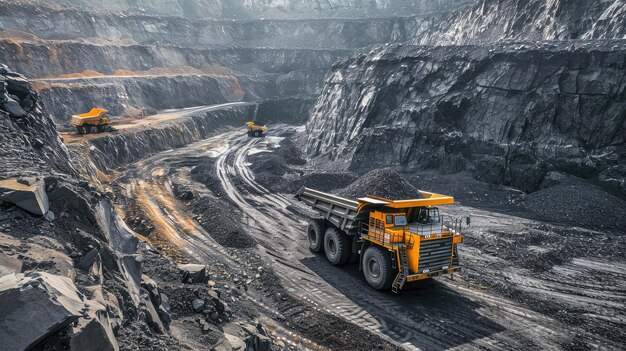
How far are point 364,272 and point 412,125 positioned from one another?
51.4 feet

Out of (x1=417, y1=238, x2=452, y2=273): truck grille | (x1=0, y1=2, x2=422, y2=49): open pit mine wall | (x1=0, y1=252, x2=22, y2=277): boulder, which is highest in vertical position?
(x1=0, y1=2, x2=422, y2=49): open pit mine wall

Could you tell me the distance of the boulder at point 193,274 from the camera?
29.2ft

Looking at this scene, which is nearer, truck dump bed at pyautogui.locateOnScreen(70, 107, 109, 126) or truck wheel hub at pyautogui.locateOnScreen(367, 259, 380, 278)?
truck wheel hub at pyautogui.locateOnScreen(367, 259, 380, 278)

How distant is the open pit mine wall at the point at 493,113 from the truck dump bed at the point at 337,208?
11978 mm

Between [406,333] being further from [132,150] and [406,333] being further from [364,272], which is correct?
[132,150]

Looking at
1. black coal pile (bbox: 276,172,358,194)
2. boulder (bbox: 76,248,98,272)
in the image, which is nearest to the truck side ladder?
boulder (bbox: 76,248,98,272)

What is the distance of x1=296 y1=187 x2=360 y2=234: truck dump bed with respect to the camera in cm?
A: 1120

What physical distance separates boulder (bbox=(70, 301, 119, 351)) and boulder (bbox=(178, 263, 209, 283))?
4.27 metres

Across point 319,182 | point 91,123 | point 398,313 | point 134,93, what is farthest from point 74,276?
point 134,93

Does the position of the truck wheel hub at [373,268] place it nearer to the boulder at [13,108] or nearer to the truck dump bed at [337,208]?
the truck dump bed at [337,208]

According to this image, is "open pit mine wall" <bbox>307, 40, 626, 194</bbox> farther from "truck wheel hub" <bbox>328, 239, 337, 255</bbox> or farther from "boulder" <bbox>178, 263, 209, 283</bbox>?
"boulder" <bbox>178, 263, 209, 283</bbox>

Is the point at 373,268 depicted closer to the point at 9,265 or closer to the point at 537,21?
the point at 9,265

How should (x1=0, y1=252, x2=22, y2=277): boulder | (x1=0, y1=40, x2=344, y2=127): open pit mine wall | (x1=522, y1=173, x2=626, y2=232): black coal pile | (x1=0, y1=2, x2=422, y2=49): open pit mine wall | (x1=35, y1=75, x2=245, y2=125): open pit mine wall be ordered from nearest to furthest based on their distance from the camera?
1. (x1=0, y1=252, x2=22, y2=277): boulder
2. (x1=522, y1=173, x2=626, y2=232): black coal pile
3. (x1=35, y1=75, x2=245, y2=125): open pit mine wall
4. (x1=0, y1=40, x2=344, y2=127): open pit mine wall
5. (x1=0, y1=2, x2=422, y2=49): open pit mine wall

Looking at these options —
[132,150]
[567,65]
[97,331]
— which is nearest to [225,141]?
[132,150]
